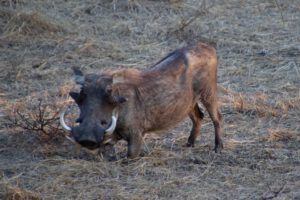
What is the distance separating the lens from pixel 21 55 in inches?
383

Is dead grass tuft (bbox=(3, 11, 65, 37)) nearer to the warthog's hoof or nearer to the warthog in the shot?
the warthog

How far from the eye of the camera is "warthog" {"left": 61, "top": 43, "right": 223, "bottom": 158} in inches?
236

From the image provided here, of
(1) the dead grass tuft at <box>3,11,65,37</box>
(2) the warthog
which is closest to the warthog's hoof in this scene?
(2) the warthog

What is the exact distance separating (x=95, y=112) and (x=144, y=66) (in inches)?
139

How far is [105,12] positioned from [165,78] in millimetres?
5035

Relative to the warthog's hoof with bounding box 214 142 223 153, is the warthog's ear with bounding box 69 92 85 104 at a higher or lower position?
higher

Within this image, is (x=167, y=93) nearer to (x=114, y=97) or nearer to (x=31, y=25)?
(x=114, y=97)

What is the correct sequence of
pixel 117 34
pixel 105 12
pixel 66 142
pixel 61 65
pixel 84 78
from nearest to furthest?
pixel 84 78
pixel 66 142
pixel 61 65
pixel 117 34
pixel 105 12

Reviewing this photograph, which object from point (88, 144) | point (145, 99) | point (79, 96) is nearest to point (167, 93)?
point (145, 99)

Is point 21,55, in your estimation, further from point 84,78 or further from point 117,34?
point 84,78

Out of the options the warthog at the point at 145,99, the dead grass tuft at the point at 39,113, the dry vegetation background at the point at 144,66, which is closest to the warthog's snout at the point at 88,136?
the warthog at the point at 145,99

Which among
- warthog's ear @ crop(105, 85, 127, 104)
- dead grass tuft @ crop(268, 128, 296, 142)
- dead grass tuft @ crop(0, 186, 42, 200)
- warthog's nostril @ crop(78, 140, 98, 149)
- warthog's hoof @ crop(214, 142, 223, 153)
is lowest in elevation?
dead grass tuft @ crop(268, 128, 296, 142)

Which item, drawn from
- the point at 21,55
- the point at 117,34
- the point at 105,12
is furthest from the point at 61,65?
the point at 105,12

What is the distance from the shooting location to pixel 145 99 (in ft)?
20.9
